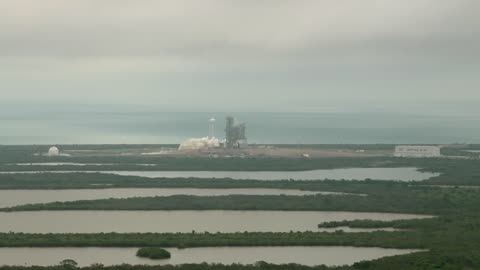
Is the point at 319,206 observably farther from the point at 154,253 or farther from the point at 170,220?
the point at 154,253

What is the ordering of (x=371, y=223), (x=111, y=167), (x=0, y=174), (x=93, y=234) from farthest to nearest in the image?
(x=111, y=167) < (x=0, y=174) < (x=371, y=223) < (x=93, y=234)

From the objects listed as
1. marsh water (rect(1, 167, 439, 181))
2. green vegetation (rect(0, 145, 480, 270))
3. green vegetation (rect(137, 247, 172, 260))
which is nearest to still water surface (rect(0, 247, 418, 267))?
green vegetation (rect(137, 247, 172, 260))

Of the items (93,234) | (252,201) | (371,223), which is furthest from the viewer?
(252,201)

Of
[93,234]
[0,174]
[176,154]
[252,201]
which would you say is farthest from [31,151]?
[93,234]

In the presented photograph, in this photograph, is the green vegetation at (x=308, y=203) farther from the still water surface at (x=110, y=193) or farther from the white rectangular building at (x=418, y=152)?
the white rectangular building at (x=418, y=152)

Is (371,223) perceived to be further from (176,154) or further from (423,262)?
(176,154)

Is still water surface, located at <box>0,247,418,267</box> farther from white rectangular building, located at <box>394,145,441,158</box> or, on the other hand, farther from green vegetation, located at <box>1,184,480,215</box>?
white rectangular building, located at <box>394,145,441,158</box>

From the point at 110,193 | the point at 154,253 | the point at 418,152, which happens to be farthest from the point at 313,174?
the point at 154,253
